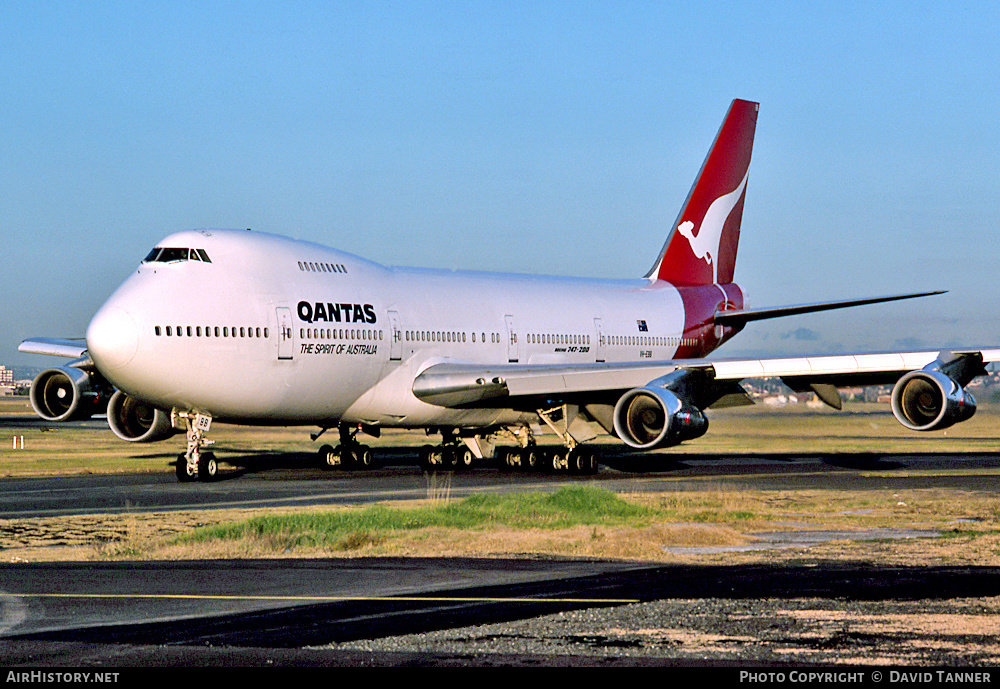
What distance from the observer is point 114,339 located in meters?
29.3

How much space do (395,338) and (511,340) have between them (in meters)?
5.23

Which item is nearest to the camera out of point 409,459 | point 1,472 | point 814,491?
point 814,491

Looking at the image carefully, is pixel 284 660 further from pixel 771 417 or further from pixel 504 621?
pixel 771 417

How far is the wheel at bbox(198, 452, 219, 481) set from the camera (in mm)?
31562

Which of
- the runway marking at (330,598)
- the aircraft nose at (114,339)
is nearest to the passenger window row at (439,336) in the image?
the aircraft nose at (114,339)

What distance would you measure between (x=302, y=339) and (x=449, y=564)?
16559 mm

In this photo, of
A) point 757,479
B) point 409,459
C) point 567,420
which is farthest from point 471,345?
point 757,479

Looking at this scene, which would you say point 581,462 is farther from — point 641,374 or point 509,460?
point 641,374

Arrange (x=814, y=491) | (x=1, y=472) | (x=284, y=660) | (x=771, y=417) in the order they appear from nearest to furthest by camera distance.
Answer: (x=284, y=660), (x=814, y=491), (x=1, y=472), (x=771, y=417)

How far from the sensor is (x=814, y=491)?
28.1m

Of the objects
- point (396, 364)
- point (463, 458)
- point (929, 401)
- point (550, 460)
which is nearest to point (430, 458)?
point (463, 458)

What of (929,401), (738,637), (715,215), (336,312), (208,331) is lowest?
(738,637)

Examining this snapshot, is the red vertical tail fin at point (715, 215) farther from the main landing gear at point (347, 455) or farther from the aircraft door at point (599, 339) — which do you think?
the main landing gear at point (347, 455)

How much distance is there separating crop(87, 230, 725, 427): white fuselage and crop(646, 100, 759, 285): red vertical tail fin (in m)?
7.86
